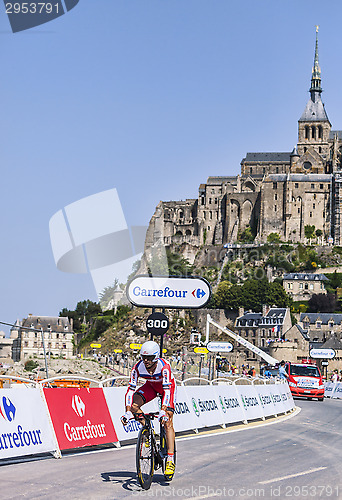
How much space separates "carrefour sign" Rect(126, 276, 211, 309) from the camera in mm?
19594

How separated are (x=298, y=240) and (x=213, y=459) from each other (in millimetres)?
136275

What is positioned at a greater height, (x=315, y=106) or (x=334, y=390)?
(x=315, y=106)

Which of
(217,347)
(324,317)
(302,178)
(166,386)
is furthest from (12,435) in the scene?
(302,178)

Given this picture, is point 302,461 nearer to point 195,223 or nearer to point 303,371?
point 303,371

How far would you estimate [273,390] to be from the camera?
25.4 meters

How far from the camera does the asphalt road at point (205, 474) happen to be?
9766 millimetres

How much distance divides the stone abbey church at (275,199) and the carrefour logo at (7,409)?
137037 mm

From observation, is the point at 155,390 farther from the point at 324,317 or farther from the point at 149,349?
A: the point at 324,317

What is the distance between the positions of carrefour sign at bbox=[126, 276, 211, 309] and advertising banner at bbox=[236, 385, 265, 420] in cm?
318

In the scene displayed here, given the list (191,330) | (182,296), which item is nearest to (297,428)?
(182,296)

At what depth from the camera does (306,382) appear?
1497 inches

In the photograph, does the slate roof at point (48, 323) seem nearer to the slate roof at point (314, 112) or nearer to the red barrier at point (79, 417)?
the slate roof at point (314, 112)

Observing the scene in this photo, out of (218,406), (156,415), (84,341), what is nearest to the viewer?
(156,415)

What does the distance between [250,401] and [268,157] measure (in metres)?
154
